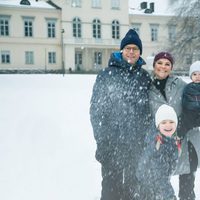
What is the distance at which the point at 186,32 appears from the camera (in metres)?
25.6

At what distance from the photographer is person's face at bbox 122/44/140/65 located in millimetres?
3328

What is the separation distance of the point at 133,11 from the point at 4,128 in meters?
43.5

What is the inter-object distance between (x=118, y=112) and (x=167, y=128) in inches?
17.2

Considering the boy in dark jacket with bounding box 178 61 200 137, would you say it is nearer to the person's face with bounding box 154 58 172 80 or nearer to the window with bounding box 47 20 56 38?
the person's face with bounding box 154 58 172 80

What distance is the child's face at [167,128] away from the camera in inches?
129

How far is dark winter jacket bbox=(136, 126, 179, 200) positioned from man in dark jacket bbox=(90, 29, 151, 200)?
10 cm

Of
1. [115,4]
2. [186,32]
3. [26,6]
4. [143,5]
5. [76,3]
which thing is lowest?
[186,32]

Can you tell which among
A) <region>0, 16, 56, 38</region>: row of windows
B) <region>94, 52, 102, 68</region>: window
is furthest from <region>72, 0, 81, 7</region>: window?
<region>94, 52, 102, 68</region>: window

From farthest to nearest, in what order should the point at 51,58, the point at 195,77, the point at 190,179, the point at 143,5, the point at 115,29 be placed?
1. the point at 143,5
2. the point at 115,29
3. the point at 51,58
4. the point at 190,179
5. the point at 195,77

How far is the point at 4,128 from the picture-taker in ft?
29.5

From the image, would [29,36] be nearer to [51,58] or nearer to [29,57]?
[29,57]

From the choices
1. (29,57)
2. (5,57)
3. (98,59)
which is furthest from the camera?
(98,59)

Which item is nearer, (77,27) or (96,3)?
(77,27)

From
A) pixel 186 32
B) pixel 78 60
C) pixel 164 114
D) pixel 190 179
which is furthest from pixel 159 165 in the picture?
pixel 78 60
